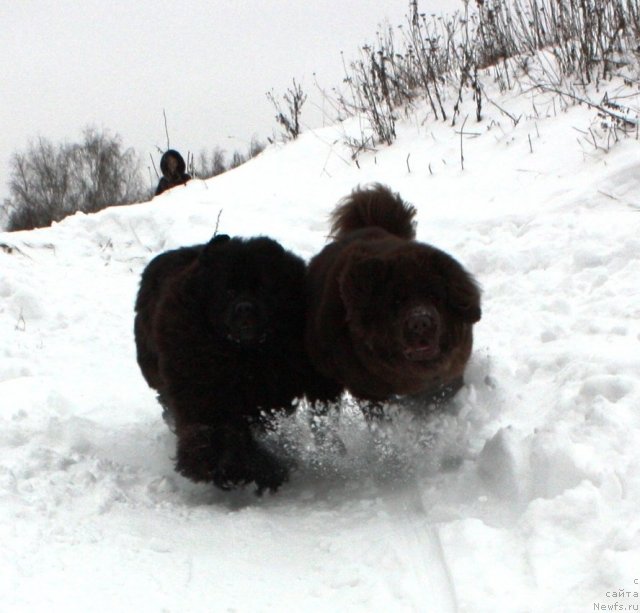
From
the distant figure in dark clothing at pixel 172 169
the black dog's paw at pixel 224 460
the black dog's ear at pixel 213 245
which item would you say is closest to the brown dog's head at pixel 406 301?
the black dog's ear at pixel 213 245

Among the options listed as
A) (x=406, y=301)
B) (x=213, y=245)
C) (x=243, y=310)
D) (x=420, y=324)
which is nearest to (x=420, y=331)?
(x=420, y=324)

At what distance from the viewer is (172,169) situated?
1566cm

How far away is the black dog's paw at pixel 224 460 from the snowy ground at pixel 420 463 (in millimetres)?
148

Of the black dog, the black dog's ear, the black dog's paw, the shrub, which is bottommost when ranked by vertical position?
the shrub

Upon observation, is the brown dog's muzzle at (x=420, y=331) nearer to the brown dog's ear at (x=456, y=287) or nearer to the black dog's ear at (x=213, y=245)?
the brown dog's ear at (x=456, y=287)

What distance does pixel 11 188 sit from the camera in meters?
51.0

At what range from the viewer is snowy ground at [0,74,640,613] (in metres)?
3.29

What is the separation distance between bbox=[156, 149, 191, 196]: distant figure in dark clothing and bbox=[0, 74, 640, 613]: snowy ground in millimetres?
5721

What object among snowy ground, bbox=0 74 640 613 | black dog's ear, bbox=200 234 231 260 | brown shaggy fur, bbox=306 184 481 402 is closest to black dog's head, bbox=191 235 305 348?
black dog's ear, bbox=200 234 231 260

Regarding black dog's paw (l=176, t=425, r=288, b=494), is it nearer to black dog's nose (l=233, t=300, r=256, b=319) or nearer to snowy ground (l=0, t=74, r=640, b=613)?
snowy ground (l=0, t=74, r=640, b=613)

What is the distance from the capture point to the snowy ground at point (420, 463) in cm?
329

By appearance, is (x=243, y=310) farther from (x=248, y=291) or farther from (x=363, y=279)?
(x=363, y=279)

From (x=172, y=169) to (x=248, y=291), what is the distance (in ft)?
37.6

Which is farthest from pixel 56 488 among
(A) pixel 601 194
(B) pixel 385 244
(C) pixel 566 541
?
(A) pixel 601 194
